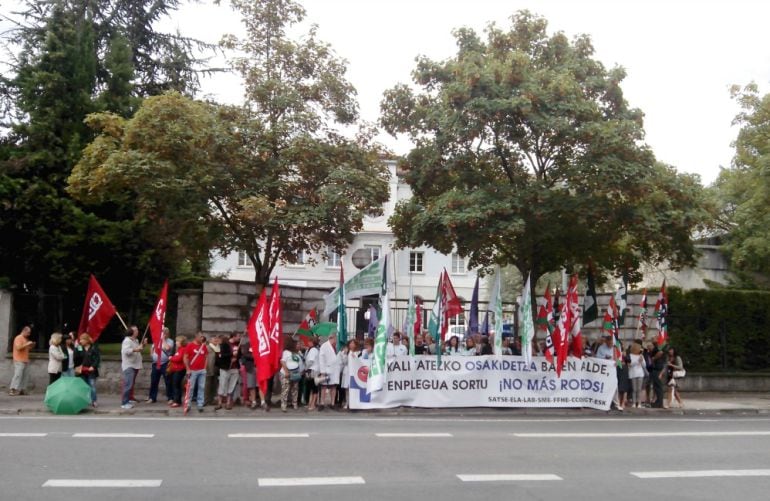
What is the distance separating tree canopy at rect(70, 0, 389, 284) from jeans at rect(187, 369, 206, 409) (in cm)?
349

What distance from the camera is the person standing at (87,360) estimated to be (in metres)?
16.6

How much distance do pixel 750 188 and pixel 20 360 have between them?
78.7 feet

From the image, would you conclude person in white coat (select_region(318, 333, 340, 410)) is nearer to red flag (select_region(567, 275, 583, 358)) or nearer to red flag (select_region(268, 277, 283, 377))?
red flag (select_region(268, 277, 283, 377))

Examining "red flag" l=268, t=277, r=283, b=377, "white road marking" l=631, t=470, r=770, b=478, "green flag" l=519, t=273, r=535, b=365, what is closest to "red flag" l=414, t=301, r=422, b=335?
"green flag" l=519, t=273, r=535, b=365

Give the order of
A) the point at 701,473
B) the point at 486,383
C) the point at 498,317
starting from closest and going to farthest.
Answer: the point at 701,473 → the point at 486,383 → the point at 498,317

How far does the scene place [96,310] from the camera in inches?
688

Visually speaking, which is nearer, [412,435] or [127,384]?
[412,435]

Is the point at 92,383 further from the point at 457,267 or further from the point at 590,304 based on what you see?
the point at 457,267

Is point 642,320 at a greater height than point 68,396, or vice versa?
point 642,320

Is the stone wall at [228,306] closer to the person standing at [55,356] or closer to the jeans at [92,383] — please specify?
the jeans at [92,383]

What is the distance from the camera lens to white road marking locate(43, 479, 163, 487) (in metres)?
8.24

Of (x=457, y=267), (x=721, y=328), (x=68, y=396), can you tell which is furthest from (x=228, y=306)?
(x=457, y=267)

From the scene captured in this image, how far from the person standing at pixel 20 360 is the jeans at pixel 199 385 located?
4.43 metres

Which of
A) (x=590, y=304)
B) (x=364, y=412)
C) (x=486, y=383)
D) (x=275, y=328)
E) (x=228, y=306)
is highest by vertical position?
(x=590, y=304)
